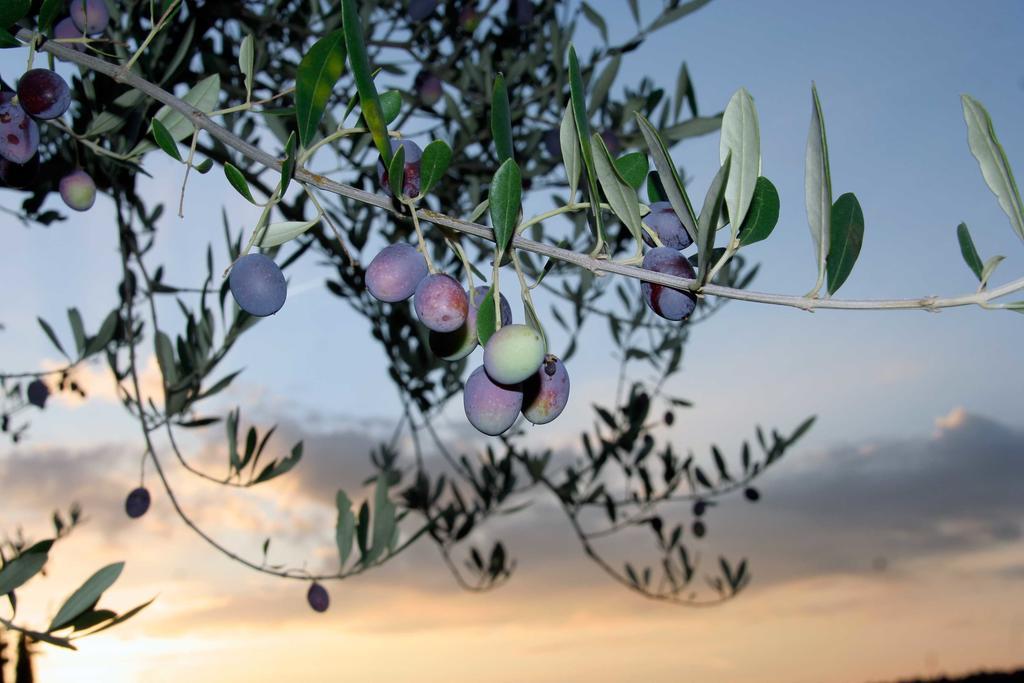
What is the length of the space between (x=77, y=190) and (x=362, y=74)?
1.13m

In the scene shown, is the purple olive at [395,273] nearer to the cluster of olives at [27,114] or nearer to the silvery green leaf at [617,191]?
the silvery green leaf at [617,191]

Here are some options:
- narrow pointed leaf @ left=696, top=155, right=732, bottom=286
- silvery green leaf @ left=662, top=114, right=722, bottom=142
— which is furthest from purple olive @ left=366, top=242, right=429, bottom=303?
silvery green leaf @ left=662, top=114, right=722, bottom=142

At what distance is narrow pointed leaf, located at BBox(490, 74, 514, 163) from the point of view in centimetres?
83

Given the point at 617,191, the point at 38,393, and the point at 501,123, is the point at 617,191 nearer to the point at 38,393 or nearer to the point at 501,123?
the point at 501,123

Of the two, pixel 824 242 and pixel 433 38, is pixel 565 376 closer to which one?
pixel 824 242

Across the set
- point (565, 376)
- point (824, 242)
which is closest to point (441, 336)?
point (565, 376)

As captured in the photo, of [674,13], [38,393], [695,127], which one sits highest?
[674,13]

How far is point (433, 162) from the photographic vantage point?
2.94ft

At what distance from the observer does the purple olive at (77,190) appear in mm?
1652

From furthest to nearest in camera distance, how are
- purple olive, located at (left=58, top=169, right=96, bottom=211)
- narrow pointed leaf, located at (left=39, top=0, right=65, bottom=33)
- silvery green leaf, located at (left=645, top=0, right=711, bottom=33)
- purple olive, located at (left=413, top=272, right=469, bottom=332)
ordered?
silvery green leaf, located at (left=645, top=0, right=711, bottom=33), purple olive, located at (left=58, top=169, right=96, bottom=211), narrow pointed leaf, located at (left=39, top=0, right=65, bottom=33), purple olive, located at (left=413, top=272, right=469, bottom=332)

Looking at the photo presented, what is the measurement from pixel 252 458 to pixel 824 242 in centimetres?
178

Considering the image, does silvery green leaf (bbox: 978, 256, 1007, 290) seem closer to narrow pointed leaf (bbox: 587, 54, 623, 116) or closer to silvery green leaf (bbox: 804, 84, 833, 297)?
silvery green leaf (bbox: 804, 84, 833, 297)

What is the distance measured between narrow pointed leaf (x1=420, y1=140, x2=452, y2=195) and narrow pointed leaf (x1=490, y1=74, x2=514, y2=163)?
5 cm

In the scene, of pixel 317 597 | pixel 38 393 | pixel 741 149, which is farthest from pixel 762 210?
pixel 38 393
